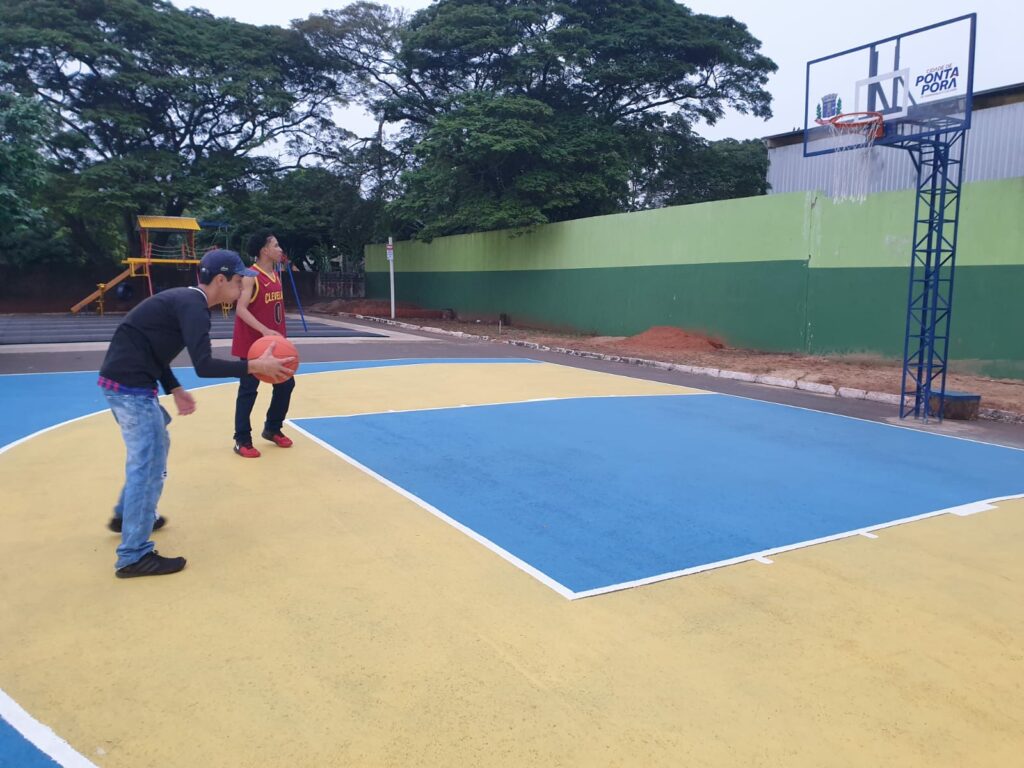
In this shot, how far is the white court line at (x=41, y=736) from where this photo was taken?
283cm

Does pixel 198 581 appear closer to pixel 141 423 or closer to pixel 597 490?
pixel 141 423

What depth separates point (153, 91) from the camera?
95.5 feet

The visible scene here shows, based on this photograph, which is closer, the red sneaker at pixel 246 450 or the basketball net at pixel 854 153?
the red sneaker at pixel 246 450

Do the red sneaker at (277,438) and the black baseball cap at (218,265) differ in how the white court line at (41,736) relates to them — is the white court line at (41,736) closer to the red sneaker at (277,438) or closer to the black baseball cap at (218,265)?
the black baseball cap at (218,265)

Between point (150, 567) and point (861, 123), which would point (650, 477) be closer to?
point (150, 567)

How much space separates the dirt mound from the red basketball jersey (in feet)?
40.3

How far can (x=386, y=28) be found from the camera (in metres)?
31.3

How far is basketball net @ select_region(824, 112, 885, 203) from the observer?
11.4 metres

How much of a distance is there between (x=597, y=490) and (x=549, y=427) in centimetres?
249

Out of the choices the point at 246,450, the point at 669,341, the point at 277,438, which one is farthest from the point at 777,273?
the point at 246,450

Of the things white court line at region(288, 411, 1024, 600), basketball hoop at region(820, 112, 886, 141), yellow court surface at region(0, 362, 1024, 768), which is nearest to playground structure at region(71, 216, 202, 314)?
basketball hoop at region(820, 112, 886, 141)

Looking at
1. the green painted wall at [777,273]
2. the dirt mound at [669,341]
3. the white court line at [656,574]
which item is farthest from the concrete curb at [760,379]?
the white court line at [656,574]

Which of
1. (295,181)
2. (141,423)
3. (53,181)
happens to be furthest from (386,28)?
(141,423)

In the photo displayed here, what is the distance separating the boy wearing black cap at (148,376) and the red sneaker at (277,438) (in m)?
3.02
